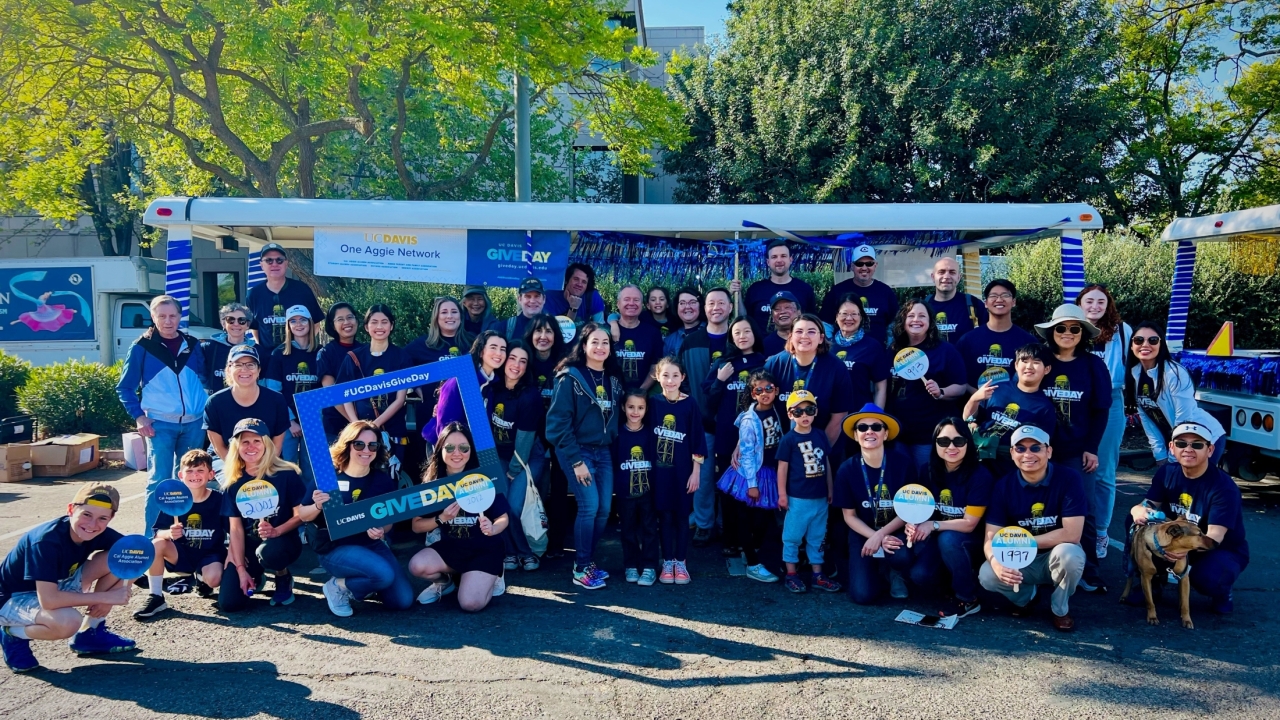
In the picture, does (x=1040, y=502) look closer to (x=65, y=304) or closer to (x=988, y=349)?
(x=988, y=349)

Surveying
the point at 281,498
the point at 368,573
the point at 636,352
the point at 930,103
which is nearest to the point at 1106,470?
the point at 636,352

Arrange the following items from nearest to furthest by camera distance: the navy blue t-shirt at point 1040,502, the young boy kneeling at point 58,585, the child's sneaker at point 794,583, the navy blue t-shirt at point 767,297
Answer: the young boy kneeling at point 58,585, the navy blue t-shirt at point 1040,502, the child's sneaker at point 794,583, the navy blue t-shirt at point 767,297

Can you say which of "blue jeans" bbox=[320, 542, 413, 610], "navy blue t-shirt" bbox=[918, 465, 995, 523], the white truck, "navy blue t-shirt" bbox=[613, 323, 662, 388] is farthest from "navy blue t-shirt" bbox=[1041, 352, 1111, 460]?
the white truck

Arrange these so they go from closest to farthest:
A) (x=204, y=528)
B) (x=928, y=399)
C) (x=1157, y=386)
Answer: (x=204, y=528) < (x=928, y=399) < (x=1157, y=386)

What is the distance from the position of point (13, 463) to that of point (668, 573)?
807cm

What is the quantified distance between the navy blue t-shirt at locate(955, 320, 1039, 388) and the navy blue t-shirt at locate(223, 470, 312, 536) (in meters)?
4.40

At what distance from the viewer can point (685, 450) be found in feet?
18.1

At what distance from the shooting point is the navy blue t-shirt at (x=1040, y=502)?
4.75 m

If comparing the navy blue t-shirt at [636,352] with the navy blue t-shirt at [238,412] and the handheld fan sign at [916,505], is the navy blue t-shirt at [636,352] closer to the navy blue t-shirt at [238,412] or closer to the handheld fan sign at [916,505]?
the handheld fan sign at [916,505]

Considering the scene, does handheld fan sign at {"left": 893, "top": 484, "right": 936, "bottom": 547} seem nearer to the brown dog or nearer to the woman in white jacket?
the brown dog

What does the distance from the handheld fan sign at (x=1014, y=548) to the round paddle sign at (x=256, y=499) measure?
4.07 m

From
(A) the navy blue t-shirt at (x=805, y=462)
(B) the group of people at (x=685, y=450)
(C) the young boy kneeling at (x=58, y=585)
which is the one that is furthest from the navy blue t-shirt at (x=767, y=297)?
(C) the young boy kneeling at (x=58, y=585)

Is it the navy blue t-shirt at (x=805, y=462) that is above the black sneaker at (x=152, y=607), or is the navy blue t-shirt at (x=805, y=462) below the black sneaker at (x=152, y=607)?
above

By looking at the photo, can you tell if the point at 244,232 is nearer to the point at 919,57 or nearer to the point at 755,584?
the point at 755,584
